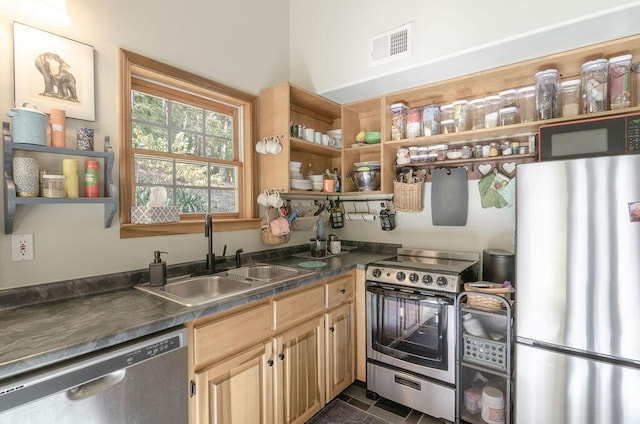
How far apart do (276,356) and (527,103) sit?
2301 mm

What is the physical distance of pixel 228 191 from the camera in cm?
240

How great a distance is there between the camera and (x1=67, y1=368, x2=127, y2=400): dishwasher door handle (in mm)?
991

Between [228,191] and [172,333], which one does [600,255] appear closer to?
[172,333]

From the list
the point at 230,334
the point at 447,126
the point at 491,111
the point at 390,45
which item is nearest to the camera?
the point at 230,334

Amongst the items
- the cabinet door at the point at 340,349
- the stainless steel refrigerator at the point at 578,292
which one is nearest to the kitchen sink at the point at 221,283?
the cabinet door at the point at 340,349

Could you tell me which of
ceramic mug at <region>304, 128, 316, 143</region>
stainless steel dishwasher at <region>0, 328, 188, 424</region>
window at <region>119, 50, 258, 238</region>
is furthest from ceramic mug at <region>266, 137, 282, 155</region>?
stainless steel dishwasher at <region>0, 328, 188, 424</region>

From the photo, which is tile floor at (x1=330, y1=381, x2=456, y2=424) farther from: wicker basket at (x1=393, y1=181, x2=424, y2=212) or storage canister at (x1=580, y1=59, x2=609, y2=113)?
storage canister at (x1=580, y1=59, x2=609, y2=113)

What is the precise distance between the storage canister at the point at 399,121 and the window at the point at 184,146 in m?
1.13

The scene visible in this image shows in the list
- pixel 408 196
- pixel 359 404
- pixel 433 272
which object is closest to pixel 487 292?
pixel 433 272

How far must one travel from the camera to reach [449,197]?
8.37 feet

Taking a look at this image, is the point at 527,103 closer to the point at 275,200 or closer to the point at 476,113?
the point at 476,113

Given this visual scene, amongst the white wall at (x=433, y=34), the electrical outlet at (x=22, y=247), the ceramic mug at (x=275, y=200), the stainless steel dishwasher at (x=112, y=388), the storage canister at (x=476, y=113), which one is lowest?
the stainless steel dishwasher at (x=112, y=388)

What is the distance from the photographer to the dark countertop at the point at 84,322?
94cm

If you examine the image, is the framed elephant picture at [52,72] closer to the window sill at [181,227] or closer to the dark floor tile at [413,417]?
the window sill at [181,227]
